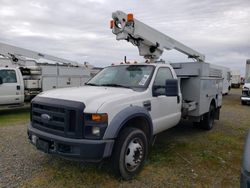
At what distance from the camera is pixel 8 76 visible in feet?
32.1

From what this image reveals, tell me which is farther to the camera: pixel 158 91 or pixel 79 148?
pixel 158 91

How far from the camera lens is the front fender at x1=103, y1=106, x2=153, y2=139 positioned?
3.35m

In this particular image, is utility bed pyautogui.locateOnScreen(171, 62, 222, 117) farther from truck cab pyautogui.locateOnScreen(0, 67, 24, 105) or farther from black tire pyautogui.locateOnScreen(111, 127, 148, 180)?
truck cab pyautogui.locateOnScreen(0, 67, 24, 105)

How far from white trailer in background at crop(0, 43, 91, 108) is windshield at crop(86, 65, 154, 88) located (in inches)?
243

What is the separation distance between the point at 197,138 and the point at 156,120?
241cm

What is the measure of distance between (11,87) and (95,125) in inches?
308

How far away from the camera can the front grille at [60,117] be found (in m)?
3.29

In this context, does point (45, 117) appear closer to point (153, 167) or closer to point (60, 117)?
point (60, 117)

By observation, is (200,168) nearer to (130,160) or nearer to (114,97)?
(130,160)

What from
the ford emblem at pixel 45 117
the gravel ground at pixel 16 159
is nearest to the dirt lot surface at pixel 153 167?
the gravel ground at pixel 16 159

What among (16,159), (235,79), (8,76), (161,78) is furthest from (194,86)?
(235,79)

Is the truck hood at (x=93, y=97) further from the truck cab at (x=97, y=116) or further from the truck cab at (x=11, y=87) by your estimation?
the truck cab at (x=11, y=87)

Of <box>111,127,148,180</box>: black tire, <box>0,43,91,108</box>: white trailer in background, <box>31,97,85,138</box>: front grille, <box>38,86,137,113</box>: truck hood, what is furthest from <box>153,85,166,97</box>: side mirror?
<box>0,43,91,108</box>: white trailer in background

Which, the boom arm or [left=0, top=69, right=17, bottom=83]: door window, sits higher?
the boom arm
